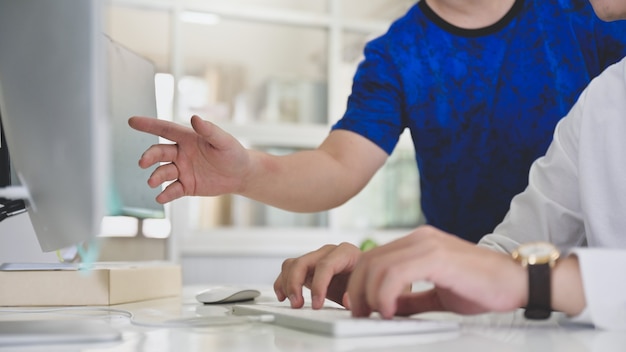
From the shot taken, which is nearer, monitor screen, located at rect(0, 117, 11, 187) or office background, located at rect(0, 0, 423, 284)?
monitor screen, located at rect(0, 117, 11, 187)

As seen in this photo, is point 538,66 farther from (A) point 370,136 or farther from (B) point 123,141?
(B) point 123,141

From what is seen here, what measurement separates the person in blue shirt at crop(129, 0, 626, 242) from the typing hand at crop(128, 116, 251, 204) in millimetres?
209

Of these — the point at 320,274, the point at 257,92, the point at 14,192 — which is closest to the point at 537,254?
the point at 320,274

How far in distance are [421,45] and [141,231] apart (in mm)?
716

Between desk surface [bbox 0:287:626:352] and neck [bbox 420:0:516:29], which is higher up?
neck [bbox 420:0:516:29]

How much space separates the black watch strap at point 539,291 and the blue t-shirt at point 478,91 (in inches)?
32.8

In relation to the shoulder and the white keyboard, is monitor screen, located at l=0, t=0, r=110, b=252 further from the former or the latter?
the shoulder

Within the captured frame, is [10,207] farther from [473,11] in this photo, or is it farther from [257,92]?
[257,92]

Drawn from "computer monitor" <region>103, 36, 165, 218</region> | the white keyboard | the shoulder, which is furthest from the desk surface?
"computer monitor" <region>103, 36, 165, 218</region>

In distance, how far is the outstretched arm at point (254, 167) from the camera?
3.86 ft

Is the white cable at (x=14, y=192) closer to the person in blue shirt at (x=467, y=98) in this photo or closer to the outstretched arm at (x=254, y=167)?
the outstretched arm at (x=254, y=167)

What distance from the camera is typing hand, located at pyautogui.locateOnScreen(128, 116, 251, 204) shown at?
114 centimetres

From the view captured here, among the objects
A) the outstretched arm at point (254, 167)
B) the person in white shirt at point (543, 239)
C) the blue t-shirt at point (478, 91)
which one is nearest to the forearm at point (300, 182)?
the outstretched arm at point (254, 167)

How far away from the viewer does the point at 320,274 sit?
0.94m
